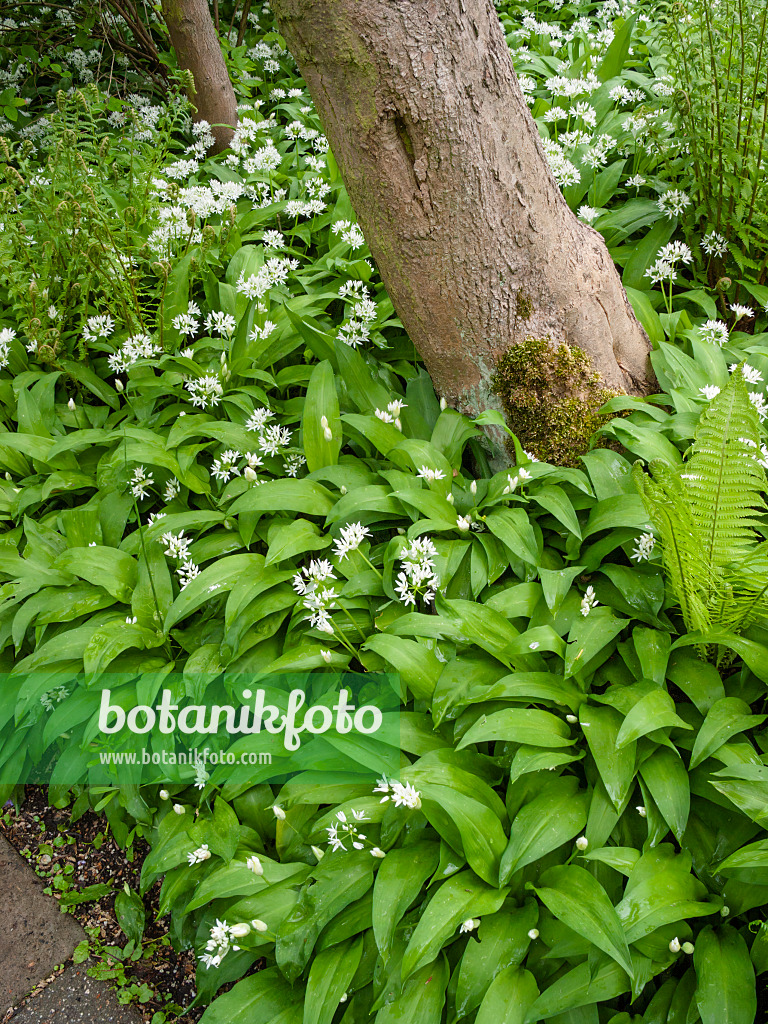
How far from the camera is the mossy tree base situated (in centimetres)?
267

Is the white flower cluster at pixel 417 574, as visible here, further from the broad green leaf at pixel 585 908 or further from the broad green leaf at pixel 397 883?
the broad green leaf at pixel 585 908

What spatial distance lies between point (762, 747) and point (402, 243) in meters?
1.85

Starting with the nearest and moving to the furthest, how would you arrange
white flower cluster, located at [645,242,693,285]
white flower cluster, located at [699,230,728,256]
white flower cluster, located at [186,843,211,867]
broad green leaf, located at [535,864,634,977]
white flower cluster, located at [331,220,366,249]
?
broad green leaf, located at [535,864,634,977]
white flower cluster, located at [186,843,211,867]
white flower cluster, located at [645,242,693,285]
white flower cluster, located at [699,230,728,256]
white flower cluster, located at [331,220,366,249]

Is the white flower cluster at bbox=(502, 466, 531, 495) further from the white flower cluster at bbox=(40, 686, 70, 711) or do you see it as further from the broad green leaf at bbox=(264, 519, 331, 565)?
the white flower cluster at bbox=(40, 686, 70, 711)

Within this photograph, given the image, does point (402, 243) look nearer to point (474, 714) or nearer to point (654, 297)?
point (654, 297)

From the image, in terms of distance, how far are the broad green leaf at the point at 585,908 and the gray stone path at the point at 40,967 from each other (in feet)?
4.32

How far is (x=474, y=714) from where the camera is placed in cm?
213

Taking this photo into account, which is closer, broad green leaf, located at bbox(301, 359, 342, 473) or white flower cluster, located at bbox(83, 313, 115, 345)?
broad green leaf, located at bbox(301, 359, 342, 473)

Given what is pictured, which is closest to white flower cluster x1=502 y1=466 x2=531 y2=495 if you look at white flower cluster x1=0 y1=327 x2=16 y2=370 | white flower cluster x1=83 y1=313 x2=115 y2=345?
white flower cluster x1=83 y1=313 x2=115 y2=345

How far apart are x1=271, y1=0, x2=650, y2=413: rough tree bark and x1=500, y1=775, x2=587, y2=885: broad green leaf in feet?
4.60

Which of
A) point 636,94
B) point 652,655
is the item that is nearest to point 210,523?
point 652,655

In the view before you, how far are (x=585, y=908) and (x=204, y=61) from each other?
4.78 meters

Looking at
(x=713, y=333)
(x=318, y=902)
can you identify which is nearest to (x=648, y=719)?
(x=318, y=902)

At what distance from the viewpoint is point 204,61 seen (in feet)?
14.8
